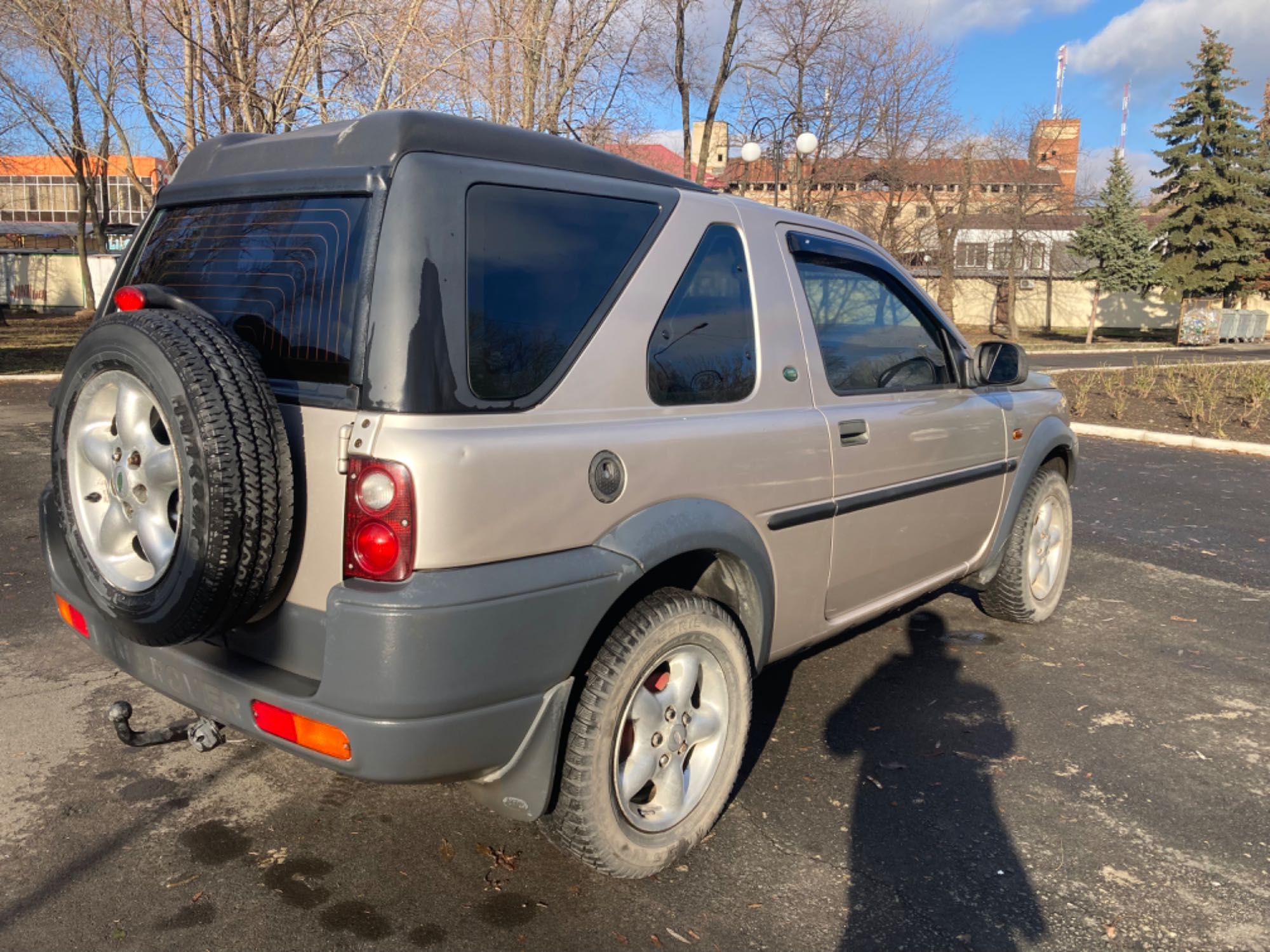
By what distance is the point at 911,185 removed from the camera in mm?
30375

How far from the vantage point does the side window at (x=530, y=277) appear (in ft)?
7.95

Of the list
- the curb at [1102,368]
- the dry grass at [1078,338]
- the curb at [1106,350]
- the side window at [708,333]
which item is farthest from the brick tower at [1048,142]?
the side window at [708,333]

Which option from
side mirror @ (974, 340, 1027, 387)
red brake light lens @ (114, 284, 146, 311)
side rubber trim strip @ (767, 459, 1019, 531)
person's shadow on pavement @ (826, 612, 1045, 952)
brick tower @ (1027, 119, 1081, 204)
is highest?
brick tower @ (1027, 119, 1081, 204)

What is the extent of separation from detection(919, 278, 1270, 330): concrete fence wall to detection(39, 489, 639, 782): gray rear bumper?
4411 centimetres

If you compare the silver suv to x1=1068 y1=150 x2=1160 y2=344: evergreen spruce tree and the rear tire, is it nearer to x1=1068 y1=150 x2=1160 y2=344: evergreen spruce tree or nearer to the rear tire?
the rear tire

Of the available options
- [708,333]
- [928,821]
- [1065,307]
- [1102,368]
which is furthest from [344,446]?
[1065,307]

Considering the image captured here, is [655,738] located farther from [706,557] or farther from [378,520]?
[378,520]

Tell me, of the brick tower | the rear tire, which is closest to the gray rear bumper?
the rear tire

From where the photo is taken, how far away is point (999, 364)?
4418 mm

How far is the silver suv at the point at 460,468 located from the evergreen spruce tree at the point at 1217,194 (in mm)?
43476

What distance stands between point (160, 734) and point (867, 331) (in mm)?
2826

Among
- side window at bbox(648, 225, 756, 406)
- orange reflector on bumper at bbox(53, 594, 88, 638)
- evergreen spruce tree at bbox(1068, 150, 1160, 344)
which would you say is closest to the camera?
side window at bbox(648, 225, 756, 406)

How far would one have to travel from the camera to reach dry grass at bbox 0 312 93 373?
16.9 metres

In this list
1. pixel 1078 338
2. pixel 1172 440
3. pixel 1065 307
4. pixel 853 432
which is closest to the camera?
pixel 853 432
